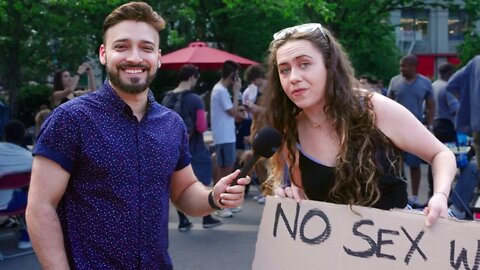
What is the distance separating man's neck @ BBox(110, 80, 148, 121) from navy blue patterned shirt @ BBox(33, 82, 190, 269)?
1.3 inches

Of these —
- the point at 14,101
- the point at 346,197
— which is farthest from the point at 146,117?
the point at 14,101

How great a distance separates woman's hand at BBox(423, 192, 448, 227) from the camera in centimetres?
221

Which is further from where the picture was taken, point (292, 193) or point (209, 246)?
point (209, 246)

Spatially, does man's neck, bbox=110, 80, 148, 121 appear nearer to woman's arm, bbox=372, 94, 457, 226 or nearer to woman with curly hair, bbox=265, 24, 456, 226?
woman with curly hair, bbox=265, 24, 456, 226

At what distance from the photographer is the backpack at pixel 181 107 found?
7.01m

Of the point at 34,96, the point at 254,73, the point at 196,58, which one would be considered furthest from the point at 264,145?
the point at 34,96

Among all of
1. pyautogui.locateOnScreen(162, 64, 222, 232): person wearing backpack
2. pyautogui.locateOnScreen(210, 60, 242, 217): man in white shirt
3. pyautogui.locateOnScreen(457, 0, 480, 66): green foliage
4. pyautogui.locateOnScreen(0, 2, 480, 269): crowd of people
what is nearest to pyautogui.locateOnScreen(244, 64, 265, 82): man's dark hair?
pyautogui.locateOnScreen(210, 60, 242, 217): man in white shirt

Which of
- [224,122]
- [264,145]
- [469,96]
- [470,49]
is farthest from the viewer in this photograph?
[470,49]

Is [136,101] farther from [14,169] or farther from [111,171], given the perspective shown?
[14,169]

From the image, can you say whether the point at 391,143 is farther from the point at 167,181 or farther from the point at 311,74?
the point at 167,181

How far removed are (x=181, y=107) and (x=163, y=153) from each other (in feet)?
15.6

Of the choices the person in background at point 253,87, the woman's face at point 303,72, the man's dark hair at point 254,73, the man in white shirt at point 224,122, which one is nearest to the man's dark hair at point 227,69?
the man in white shirt at point 224,122

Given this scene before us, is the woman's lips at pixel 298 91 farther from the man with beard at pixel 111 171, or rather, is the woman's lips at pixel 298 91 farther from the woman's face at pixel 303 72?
the man with beard at pixel 111 171

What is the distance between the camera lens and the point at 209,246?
646 centimetres
